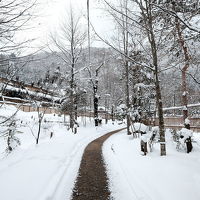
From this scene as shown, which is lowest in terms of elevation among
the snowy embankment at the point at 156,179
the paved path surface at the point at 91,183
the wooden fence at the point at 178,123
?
the paved path surface at the point at 91,183

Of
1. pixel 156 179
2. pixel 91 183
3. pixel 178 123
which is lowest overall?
pixel 91 183

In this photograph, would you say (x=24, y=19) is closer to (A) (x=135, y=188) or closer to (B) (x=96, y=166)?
(A) (x=135, y=188)

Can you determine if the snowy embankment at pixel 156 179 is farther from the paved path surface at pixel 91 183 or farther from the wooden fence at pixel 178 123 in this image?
the wooden fence at pixel 178 123

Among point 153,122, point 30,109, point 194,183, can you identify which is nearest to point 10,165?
point 194,183

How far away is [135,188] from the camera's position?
16.2 ft

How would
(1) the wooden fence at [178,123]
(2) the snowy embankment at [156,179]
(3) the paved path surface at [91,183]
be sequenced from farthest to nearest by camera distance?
(1) the wooden fence at [178,123]
(3) the paved path surface at [91,183]
(2) the snowy embankment at [156,179]

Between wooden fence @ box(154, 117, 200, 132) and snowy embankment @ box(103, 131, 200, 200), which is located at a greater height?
wooden fence @ box(154, 117, 200, 132)

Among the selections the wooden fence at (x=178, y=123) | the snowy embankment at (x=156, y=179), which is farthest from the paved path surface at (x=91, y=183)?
the wooden fence at (x=178, y=123)

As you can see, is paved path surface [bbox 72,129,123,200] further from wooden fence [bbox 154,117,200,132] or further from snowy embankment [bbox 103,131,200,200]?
wooden fence [bbox 154,117,200,132]

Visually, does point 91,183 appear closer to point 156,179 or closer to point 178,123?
point 156,179

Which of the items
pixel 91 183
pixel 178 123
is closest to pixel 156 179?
pixel 91 183

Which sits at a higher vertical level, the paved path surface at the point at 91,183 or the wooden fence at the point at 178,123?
the wooden fence at the point at 178,123

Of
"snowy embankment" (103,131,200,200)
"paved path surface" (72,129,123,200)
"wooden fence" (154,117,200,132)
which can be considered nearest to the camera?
"snowy embankment" (103,131,200,200)

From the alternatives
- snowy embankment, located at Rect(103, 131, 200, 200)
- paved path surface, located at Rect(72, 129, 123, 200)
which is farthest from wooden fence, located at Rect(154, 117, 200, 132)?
paved path surface, located at Rect(72, 129, 123, 200)
